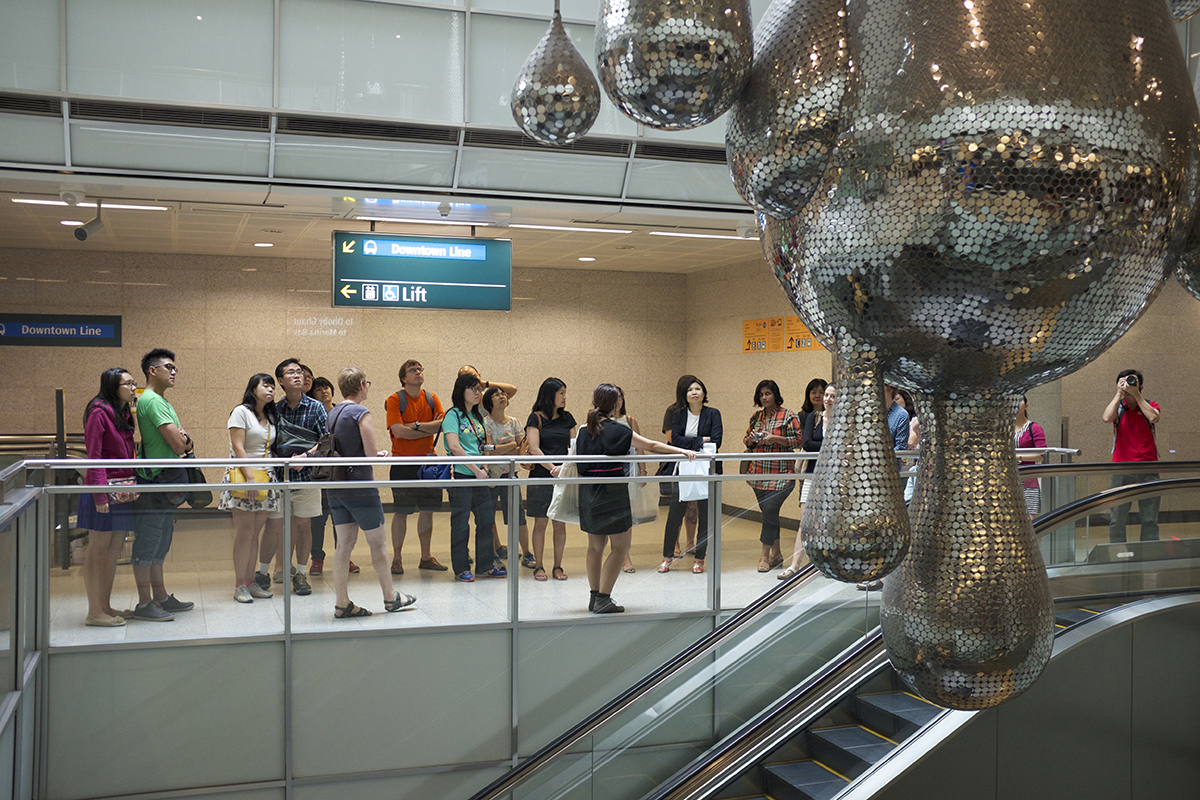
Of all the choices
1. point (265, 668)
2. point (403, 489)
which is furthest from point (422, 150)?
point (265, 668)

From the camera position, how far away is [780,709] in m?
4.64

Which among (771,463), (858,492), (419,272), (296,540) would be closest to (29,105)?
(419,272)

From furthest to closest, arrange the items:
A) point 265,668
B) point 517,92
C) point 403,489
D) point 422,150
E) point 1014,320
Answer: point 422,150 → point 403,489 → point 265,668 → point 517,92 → point 1014,320

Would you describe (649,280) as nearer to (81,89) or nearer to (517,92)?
(81,89)

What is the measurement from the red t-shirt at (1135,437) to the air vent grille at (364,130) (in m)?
7.01

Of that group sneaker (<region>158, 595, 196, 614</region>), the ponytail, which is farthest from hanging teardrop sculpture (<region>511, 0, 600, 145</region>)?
the ponytail

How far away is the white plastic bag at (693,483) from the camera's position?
6.32m

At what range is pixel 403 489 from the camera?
19.3 ft

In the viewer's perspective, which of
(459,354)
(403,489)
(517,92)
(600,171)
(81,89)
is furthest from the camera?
(459,354)

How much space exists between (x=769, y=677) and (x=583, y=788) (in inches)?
51.1

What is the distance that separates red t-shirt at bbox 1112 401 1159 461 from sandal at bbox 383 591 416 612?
7.02 m

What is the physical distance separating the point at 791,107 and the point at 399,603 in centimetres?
516

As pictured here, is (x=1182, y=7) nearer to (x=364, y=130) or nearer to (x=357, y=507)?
(x=357, y=507)

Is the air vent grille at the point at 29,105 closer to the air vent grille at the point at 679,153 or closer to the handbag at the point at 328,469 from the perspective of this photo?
the handbag at the point at 328,469
